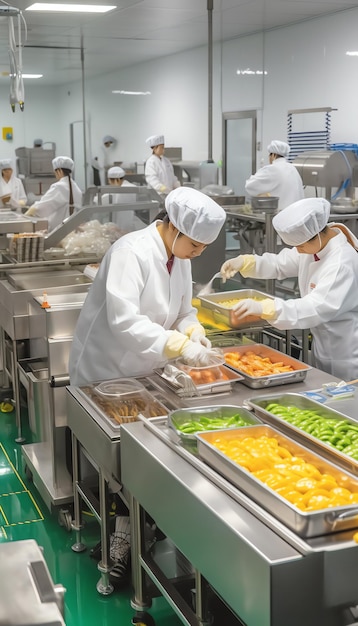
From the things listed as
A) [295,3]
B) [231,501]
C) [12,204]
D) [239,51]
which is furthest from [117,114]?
[231,501]

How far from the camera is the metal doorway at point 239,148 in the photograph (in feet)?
28.8

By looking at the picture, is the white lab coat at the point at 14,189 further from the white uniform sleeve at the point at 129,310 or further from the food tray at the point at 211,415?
the food tray at the point at 211,415

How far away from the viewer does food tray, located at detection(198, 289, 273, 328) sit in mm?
3228

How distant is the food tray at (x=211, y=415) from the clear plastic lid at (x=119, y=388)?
1.22 feet

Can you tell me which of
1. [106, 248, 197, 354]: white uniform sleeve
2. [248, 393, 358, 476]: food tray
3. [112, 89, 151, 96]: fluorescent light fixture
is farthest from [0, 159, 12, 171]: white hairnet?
[248, 393, 358, 476]: food tray

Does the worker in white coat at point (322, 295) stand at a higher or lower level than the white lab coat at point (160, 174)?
lower

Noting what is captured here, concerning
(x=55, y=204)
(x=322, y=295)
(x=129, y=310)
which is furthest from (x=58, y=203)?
(x=129, y=310)

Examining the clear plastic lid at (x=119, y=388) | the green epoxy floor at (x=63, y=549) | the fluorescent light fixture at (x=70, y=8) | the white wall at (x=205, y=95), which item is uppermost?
the fluorescent light fixture at (x=70, y=8)

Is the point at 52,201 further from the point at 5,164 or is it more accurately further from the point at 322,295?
the point at 322,295

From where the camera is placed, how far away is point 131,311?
2537 mm

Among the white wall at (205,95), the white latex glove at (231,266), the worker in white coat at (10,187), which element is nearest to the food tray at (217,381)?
the white latex glove at (231,266)

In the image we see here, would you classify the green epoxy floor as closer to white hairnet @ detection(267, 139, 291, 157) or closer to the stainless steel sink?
the stainless steel sink

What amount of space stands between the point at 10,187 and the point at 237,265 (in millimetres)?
5641

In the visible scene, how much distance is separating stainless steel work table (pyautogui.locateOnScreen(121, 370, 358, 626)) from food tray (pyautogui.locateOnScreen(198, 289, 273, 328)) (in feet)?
3.64
